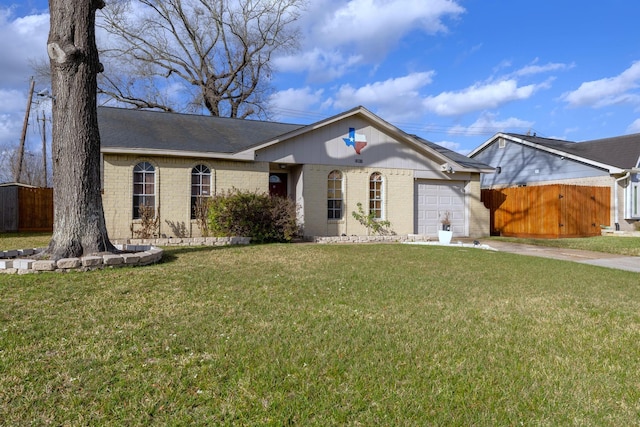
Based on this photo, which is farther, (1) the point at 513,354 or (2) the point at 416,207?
(2) the point at 416,207

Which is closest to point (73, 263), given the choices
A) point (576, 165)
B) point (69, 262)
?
point (69, 262)

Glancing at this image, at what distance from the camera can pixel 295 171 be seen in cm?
1450

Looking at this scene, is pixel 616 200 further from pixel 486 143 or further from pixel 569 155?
pixel 486 143

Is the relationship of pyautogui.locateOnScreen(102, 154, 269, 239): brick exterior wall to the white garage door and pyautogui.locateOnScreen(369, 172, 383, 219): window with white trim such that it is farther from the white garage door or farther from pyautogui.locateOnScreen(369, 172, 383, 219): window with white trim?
the white garage door

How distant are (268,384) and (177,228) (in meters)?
10.5

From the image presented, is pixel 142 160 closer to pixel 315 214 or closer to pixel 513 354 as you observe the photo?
pixel 315 214

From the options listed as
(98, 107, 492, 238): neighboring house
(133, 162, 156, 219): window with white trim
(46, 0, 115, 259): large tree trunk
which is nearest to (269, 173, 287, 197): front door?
(98, 107, 492, 238): neighboring house

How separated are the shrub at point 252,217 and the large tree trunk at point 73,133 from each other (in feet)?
15.3

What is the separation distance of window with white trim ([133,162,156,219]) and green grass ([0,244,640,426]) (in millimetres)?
6206

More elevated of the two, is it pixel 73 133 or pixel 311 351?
pixel 73 133

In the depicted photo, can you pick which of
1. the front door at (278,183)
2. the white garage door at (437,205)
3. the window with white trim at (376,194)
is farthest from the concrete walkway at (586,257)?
the front door at (278,183)

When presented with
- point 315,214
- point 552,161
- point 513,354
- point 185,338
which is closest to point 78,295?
point 185,338

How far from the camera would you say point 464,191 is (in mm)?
16281

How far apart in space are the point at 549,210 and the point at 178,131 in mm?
13689
